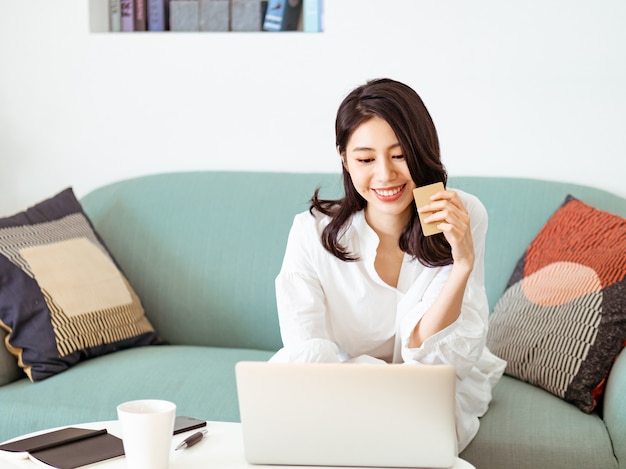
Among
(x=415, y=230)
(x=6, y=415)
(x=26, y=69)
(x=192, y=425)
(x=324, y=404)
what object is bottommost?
(x=6, y=415)

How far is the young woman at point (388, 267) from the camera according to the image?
1748 mm

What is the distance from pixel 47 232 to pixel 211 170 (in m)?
0.63

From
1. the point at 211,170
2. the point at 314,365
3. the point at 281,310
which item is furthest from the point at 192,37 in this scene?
the point at 314,365

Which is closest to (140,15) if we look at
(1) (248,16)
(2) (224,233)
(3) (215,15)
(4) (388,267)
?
(3) (215,15)

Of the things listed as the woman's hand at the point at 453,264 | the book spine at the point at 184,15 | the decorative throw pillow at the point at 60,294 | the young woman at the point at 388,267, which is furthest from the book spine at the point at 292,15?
the woman's hand at the point at 453,264

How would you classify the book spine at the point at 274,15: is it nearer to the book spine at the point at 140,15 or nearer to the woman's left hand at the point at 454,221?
the book spine at the point at 140,15

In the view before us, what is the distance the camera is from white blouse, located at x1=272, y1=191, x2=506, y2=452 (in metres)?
1.83

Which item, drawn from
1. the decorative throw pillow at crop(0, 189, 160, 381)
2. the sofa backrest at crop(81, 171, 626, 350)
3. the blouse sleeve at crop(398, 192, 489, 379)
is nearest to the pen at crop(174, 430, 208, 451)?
the blouse sleeve at crop(398, 192, 489, 379)

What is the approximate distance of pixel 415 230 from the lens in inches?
73.7

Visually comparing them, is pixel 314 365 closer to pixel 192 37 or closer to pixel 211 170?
pixel 211 170

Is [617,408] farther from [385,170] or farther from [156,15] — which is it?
[156,15]

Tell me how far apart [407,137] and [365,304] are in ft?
1.30

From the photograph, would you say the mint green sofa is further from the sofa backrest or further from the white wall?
the white wall

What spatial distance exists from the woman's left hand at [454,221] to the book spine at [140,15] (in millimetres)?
1712
